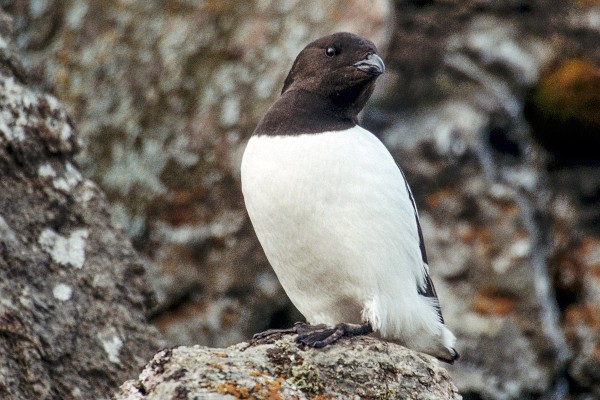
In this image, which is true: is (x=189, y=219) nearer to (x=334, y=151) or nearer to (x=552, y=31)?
(x=334, y=151)

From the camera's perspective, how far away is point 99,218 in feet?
18.6

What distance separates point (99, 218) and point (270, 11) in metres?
3.50

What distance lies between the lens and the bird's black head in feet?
18.2

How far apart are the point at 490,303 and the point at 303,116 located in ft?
12.2

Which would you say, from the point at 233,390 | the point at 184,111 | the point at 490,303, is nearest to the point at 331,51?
the point at 233,390

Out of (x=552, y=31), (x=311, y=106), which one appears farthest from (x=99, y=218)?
(x=552, y=31)

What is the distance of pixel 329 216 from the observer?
194 inches

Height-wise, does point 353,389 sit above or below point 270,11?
below

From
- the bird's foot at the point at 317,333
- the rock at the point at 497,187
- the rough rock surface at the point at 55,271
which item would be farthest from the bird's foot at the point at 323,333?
the rock at the point at 497,187

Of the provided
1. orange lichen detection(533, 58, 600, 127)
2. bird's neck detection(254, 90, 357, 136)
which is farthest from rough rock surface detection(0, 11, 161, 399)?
orange lichen detection(533, 58, 600, 127)

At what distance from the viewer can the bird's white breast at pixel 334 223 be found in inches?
194

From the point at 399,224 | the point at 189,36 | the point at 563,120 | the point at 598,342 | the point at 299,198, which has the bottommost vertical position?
the point at 598,342

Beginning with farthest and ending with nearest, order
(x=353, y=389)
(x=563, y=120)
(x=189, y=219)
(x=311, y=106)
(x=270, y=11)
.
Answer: (x=563, y=120)
(x=270, y=11)
(x=189, y=219)
(x=311, y=106)
(x=353, y=389)

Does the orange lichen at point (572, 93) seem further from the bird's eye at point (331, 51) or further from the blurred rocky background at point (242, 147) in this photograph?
the bird's eye at point (331, 51)
